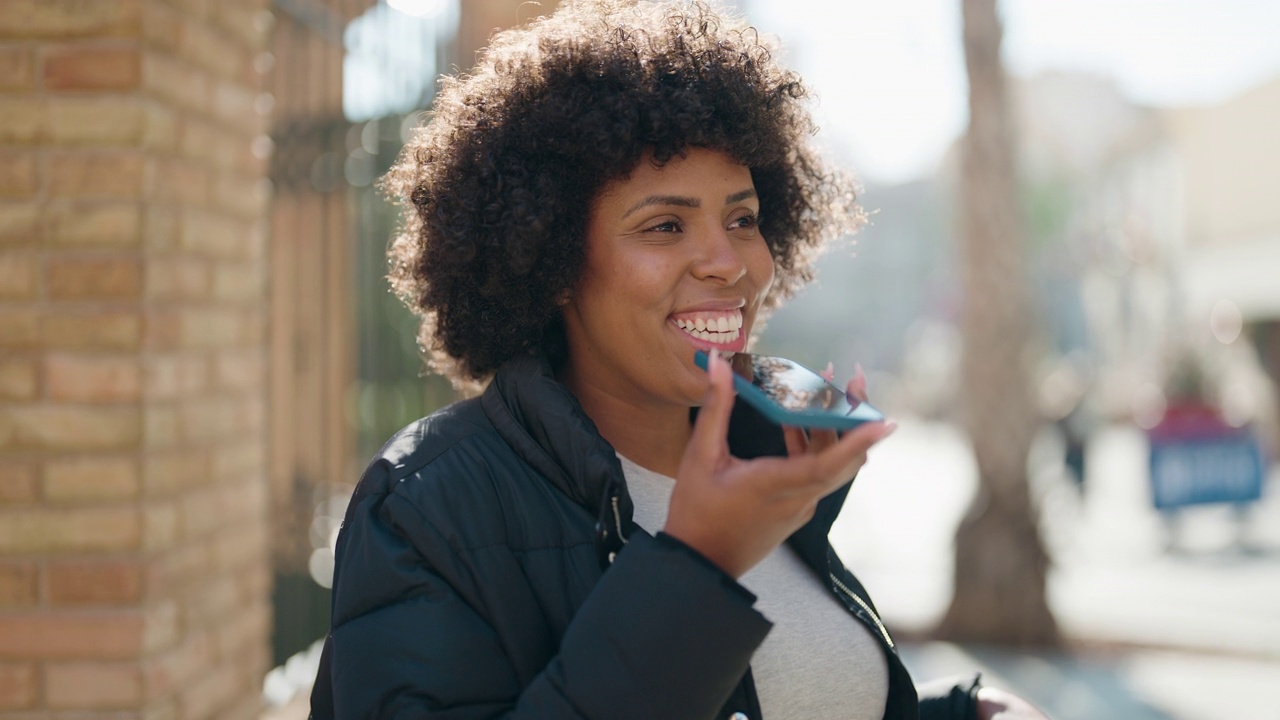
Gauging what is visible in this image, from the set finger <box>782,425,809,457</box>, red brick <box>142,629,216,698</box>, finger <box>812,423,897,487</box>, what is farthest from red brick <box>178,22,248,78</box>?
finger <box>812,423,897,487</box>

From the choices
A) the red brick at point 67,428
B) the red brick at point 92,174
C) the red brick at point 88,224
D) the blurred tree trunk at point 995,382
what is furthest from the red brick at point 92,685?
the blurred tree trunk at point 995,382

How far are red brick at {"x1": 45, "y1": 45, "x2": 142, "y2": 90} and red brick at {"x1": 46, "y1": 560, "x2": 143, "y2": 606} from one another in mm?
1134

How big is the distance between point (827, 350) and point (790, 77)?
122 feet

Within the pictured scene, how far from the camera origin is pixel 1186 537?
11.6 meters

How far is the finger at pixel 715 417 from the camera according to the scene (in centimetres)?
152

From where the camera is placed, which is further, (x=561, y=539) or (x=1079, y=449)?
(x=1079, y=449)

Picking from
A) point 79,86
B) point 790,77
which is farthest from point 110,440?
point 790,77

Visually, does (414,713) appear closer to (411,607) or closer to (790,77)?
(411,607)

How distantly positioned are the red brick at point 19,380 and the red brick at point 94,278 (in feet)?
0.57

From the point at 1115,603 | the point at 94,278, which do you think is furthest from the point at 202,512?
the point at 1115,603

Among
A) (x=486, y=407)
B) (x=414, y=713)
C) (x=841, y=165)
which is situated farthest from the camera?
(x=841, y=165)

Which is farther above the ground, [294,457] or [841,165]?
[841,165]

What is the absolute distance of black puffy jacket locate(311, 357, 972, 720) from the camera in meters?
1.49

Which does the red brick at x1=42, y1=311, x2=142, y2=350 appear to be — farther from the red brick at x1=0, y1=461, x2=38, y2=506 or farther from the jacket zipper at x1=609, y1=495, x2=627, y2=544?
the jacket zipper at x1=609, y1=495, x2=627, y2=544
